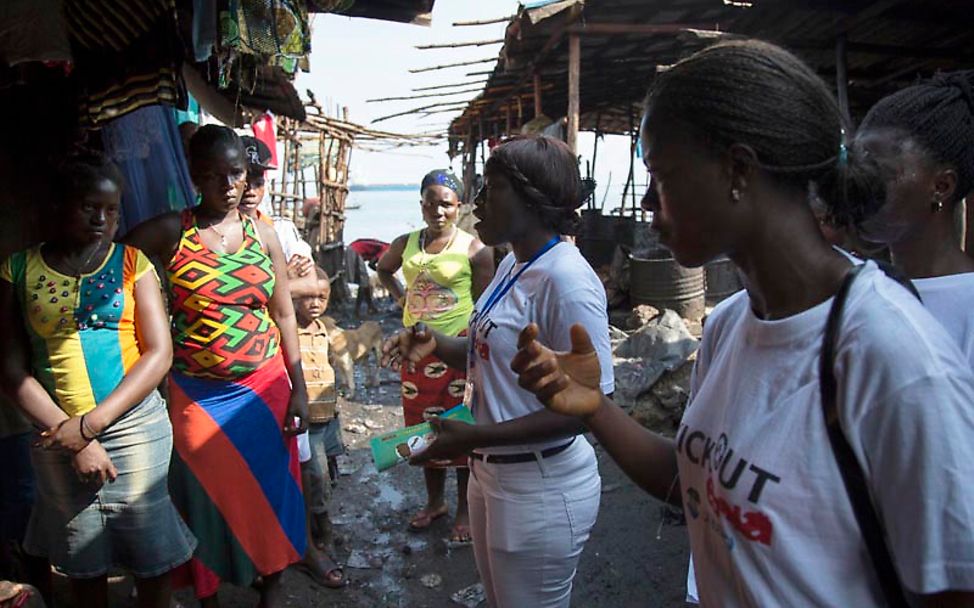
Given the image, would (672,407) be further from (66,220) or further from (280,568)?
(66,220)

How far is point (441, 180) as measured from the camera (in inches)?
153

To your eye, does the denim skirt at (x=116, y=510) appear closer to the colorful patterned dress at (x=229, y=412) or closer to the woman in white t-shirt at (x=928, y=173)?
the colorful patterned dress at (x=229, y=412)

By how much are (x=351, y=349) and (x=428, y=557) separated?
3448 mm

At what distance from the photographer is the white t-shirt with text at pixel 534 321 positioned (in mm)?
1859

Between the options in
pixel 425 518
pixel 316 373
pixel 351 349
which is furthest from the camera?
pixel 351 349

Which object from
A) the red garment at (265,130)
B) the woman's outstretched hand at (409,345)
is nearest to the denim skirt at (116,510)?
the woman's outstretched hand at (409,345)

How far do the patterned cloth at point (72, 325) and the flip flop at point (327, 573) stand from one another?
161 centimetres

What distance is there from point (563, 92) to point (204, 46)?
27.8ft

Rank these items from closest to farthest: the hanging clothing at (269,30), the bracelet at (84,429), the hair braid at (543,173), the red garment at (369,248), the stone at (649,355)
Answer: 1. the hair braid at (543,173)
2. the bracelet at (84,429)
3. the hanging clothing at (269,30)
4. the stone at (649,355)
5. the red garment at (369,248)

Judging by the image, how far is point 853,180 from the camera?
39.2 inches

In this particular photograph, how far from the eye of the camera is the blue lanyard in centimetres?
199

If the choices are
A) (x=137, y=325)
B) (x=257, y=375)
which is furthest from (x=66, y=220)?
(x=257, y=375)

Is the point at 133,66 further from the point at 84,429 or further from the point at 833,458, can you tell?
the point at 833,458

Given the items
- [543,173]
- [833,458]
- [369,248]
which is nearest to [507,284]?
[543,173]
